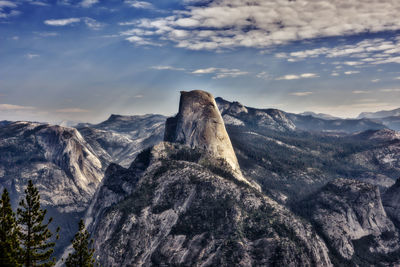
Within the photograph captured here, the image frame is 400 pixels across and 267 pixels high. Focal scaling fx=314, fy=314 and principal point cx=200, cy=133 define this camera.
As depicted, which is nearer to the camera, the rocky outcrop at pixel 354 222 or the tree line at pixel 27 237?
the tree line at pixel 27 237

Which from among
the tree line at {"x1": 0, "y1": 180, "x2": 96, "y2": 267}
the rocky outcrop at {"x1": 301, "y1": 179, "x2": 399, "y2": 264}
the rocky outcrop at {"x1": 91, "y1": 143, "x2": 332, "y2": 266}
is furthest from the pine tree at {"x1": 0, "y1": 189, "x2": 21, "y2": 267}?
the rocky outcrop at {"x1": 301, "y1": 179, "x2": 399, "y2": 264}

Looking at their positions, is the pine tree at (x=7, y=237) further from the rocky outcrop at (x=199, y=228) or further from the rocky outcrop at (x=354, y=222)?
the rocky outcrop at (x=354, y=222)

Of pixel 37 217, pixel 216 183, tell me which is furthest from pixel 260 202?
pixel 37 217

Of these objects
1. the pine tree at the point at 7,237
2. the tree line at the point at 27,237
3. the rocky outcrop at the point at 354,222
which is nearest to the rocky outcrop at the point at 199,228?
the rocky outcrop at the point at 354,222

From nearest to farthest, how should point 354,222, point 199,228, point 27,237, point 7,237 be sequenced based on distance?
point 7,237 < point 27,237 < point 199,228 < point 354,222

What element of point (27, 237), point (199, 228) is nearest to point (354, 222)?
point (199, 228)

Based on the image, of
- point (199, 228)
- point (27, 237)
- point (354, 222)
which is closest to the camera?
point (27, 237)

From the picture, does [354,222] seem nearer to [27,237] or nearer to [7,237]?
[27,237]

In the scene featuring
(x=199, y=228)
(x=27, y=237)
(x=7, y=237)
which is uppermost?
(x=7, y=237)
